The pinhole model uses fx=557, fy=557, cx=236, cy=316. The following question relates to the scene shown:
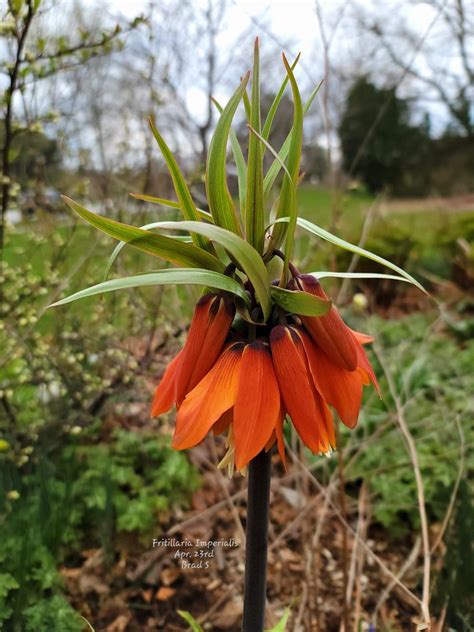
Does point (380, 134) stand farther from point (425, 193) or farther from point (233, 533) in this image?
point (233, 533)

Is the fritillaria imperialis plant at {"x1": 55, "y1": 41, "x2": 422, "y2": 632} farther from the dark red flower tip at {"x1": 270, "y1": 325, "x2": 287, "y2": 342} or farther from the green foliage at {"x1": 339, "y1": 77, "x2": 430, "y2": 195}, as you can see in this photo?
the green foliage at {"x1": 339, "y1": 77, "x2": 430, "y2": 195}

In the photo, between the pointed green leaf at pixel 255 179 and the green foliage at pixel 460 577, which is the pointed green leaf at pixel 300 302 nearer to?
the pointed green leaf at pixel 255 179

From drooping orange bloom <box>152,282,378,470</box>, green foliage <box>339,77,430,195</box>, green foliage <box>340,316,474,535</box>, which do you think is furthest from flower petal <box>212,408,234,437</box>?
green foliage <box>339,77,430,195</box>

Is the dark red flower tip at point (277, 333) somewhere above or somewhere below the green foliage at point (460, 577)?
above

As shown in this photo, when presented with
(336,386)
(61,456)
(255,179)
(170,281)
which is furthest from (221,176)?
(61,456)

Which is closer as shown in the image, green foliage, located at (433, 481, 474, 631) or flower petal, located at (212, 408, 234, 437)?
flower petal, located at (212, 408, 234, 437)

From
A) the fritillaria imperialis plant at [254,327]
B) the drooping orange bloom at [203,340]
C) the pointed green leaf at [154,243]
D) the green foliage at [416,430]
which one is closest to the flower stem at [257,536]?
the fritillaria imperialis plant at [254,327]

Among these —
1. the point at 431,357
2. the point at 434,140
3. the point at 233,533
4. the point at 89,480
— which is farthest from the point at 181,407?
the point at 434,140
